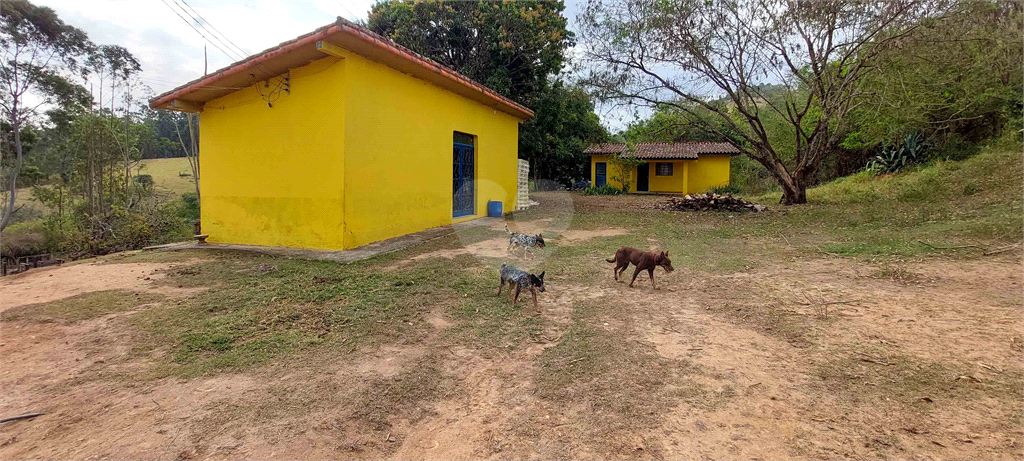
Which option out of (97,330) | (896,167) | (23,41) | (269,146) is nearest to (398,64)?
(269,146)

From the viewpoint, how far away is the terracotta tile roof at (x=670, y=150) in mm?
23672

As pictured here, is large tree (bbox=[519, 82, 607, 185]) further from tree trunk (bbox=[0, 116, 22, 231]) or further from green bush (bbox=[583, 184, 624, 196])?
tree trunk (bbox=[0, 116, 22, 231])

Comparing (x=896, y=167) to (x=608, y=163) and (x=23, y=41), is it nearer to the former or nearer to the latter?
(x=608, y=163)

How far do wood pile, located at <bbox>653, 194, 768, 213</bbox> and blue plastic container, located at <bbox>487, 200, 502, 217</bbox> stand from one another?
5.48 m

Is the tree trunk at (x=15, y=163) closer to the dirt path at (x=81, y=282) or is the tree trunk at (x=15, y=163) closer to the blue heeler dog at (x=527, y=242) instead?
the dirt path at (x=81, y=282)

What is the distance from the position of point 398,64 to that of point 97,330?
5484 millimetres

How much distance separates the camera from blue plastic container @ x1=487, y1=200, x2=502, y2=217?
463 inches

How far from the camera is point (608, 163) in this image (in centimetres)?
2527

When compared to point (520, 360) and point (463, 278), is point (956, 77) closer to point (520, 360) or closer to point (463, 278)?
point (463, 278)

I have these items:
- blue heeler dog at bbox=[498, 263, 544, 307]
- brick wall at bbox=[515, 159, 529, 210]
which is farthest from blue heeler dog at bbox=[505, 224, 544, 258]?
brick wall at bbox=[515, 159, 529, 210]

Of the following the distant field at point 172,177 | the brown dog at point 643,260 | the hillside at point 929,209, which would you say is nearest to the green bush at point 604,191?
the hillside at point 929,209

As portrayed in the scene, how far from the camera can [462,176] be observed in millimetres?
10586

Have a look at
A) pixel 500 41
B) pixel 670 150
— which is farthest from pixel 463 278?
pixel 670 150

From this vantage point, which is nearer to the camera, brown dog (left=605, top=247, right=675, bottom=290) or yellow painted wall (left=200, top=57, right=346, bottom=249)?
brown dog (left=605, top=247, right=675, bottom=290)
